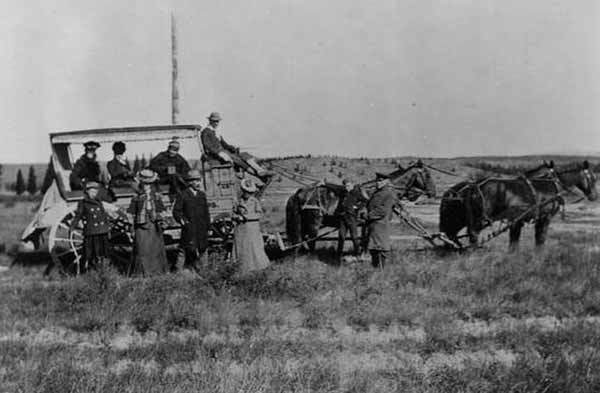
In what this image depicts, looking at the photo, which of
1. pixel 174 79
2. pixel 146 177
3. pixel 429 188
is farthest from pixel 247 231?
pixel 174 79

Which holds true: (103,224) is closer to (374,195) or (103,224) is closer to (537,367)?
(374,195)

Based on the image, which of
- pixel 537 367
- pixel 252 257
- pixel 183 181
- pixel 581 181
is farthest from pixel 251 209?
pixel 581 181

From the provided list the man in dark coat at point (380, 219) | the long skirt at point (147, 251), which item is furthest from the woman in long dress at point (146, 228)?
the man in dark coat at point (380, 219)

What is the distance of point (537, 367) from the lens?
479 cm

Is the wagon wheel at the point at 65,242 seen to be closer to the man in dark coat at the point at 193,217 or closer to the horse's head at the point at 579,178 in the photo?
the man in dark coat at the point at 193,217

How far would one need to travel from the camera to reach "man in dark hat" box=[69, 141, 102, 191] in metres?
9.43

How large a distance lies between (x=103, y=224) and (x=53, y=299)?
1.89 meters

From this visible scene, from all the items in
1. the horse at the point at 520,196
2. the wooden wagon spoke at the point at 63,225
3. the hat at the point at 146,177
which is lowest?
the wooden wagon spoke at the point at 63,225

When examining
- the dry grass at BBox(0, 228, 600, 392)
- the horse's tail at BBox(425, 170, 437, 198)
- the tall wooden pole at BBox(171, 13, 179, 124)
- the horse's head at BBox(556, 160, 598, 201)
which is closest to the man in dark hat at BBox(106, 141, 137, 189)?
the dry grass at BBox(0, 228, 600, 392)

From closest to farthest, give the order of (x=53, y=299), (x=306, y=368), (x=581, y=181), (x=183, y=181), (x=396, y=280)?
(x=306, y=368)
(x=53, y=299)
(x=396, y=280)
(x=183, y=181)
(x=581, y=181)

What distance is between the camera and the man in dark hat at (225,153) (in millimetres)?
9641

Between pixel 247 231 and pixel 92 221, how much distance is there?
2.45 metres

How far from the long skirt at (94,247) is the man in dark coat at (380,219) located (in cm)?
434

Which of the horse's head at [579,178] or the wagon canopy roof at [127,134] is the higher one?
the wagon canopy roof at [127,134]
